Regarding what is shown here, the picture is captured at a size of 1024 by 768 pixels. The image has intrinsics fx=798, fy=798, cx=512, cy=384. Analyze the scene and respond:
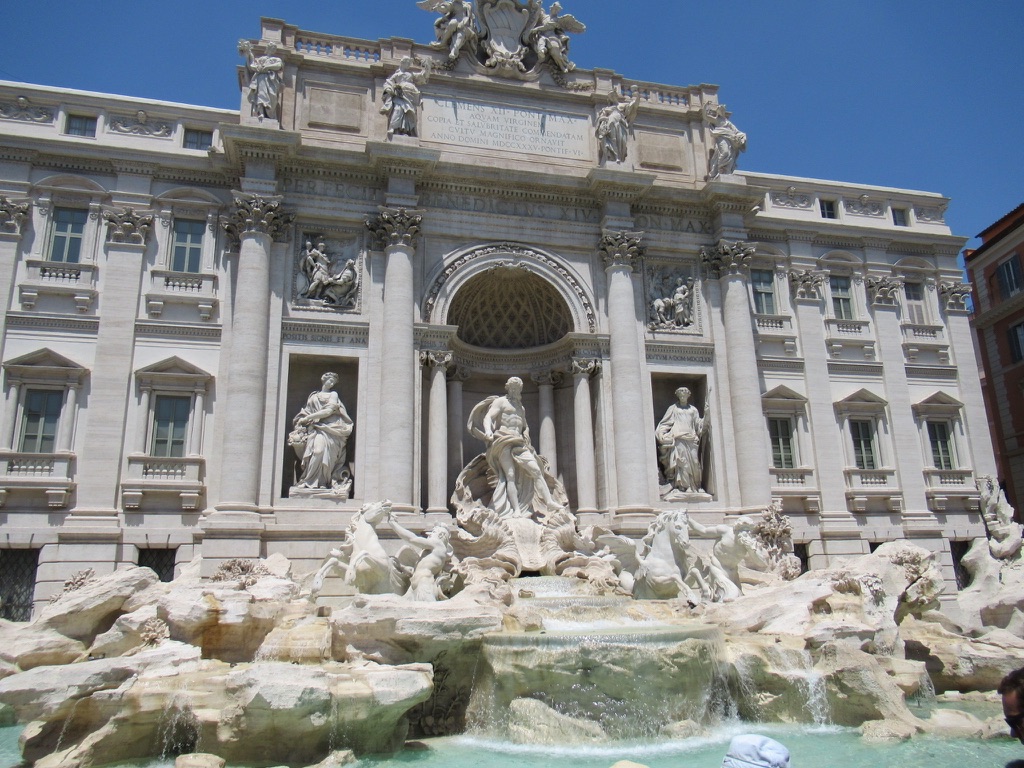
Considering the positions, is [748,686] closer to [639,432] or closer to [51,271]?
[639,432]

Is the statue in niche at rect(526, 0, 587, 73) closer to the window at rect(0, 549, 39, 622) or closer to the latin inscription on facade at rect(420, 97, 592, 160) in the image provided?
the latin inscription on facade at rect(420, 97, 592, 160)

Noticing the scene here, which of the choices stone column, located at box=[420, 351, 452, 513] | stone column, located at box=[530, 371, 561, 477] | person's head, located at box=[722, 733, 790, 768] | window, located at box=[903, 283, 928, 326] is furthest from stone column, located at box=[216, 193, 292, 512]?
window, located at box=[903, 283, 928, 326]

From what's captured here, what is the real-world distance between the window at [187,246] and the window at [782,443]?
16771 millimetres

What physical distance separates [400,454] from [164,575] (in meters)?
6.13

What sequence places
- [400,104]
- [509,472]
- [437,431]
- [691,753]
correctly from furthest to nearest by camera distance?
1. [400,104]
2. [437,431]
3. [509,472]
4. [691,753]

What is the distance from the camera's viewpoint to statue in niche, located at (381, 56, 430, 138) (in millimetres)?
21547

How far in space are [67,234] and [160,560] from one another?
860 cm

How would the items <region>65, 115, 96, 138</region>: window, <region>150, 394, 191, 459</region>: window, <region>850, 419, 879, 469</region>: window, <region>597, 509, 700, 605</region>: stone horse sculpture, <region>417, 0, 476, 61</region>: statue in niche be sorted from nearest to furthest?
1. <region>597, 509, 700, 605</region>: stone horse sculpture
2. <region>150, 394, 191, 459</region>: window
3. <region>65, 115, 96, 138</region>: window
4. <region>417, 0, 476, 61</region>: statue in niche
5. <region>850, 419, 879, 469</region>: window

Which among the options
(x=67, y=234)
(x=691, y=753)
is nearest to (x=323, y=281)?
(x=67, y=234)

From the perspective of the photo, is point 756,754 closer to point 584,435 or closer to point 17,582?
point 584,435

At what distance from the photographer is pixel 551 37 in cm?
2412

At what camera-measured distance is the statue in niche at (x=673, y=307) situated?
23.2m

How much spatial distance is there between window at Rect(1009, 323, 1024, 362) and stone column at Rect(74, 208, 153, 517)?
30840 mm

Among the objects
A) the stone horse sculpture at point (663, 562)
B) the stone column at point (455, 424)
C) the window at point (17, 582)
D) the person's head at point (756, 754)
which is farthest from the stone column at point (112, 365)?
the person's head at point (756, 754)
